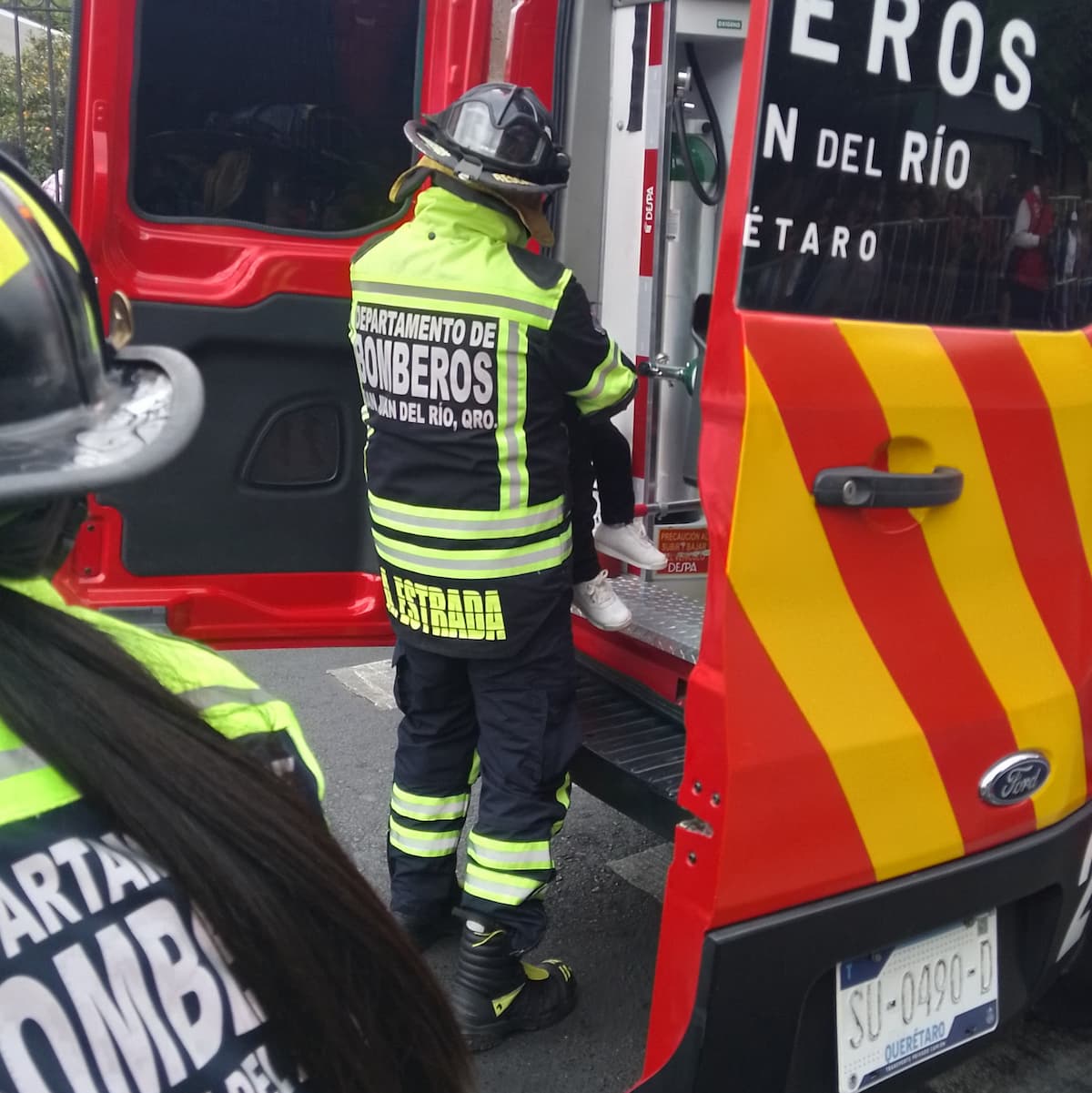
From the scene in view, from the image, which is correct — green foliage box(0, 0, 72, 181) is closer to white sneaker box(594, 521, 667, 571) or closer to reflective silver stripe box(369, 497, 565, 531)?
reflective silver stripe box(369, 497, 565, 531)

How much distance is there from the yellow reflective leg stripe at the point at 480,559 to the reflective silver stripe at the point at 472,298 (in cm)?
47

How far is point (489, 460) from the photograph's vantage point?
2406 millimetres

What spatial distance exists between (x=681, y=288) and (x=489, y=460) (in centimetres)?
93

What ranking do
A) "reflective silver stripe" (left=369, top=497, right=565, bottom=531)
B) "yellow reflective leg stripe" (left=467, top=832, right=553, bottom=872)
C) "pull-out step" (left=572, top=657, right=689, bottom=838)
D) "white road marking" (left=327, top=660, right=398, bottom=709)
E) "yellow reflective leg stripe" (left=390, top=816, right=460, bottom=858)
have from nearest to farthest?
"pull-out step" (left=572, top=657, right=689, bottom=838) < "reflective silver stripe" (left=369, top=497, right=565, bottom=531) < "yellow reflective leg stripe" (left=467, top=832, right=553, bottom=872) < "yellow reflective leg stripe" (left=390, top=816, right=460, bottom=858) < "white road marking" (left=327, top=660, right=398, bottom=709)

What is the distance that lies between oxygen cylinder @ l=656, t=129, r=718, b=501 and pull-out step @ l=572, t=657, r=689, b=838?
0.56 m

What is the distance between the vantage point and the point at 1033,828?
2012mm

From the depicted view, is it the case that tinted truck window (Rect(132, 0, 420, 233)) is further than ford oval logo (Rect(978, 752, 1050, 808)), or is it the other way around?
tinted truck window (Rect(132, 0, 420, 233))

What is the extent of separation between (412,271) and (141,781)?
1.72 metres

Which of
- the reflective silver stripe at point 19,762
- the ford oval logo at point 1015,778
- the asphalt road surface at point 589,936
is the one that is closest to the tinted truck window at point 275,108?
the asphalt road surface at point 589,936

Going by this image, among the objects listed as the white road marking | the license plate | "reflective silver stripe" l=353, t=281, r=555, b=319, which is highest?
"reflective silver stripe" l=353, t=281, r=555, b=319

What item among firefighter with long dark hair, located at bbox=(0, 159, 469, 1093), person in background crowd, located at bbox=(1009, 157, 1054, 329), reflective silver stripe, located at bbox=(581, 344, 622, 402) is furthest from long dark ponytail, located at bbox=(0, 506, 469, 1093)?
reflective silver stripe, located at bbox=(581, 344, 622, 402)

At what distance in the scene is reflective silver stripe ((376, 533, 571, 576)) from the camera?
2428 mm

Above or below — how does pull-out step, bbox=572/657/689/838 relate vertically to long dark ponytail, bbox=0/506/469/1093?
below

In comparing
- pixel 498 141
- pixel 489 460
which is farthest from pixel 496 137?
pixel 489 460
